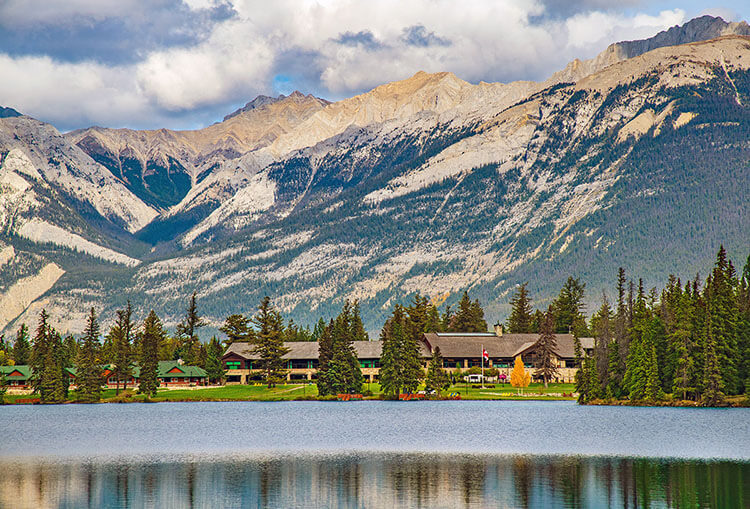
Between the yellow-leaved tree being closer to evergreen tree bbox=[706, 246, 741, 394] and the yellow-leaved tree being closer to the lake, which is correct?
evergreen tree bbox=[706, 246, 741, 394]

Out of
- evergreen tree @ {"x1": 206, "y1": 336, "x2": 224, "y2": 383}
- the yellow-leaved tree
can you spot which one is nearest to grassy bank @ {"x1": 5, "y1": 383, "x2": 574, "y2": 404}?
the yellow-leaved tree

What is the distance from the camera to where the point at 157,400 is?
15662 centimetres

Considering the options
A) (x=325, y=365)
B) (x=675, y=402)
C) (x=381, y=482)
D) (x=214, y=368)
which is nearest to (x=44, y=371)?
(x=214, y=368)

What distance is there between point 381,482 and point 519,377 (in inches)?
4241

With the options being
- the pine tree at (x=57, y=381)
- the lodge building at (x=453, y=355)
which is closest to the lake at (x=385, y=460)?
the pine tree at (x=57, y=381)

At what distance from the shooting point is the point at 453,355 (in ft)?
622

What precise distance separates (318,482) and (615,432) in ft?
123

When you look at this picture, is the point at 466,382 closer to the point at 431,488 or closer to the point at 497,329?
the point at 497,329

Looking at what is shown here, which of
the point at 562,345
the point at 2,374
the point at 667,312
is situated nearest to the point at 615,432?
the point at 667,312

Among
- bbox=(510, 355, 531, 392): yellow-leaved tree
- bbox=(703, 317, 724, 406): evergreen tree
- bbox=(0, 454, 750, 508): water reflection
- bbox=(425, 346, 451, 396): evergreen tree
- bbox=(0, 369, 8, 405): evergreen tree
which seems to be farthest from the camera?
bbox=(510, 355, 531, 392): yellow-leaved tree

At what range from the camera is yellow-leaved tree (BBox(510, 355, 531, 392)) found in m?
168

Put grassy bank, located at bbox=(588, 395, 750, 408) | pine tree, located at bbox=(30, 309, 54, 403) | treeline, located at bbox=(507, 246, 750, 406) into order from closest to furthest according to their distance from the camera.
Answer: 1. grassy bank, located at bbox=(588, 395, 750, 408)
2. treeline, located at bbox=(507, 246, 750, 406)
3. pine tree, located at bbox=(30, 309, 54, 403)

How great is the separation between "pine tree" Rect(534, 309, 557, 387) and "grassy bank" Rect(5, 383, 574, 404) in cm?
286

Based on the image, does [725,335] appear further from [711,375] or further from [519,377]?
[519,377]
